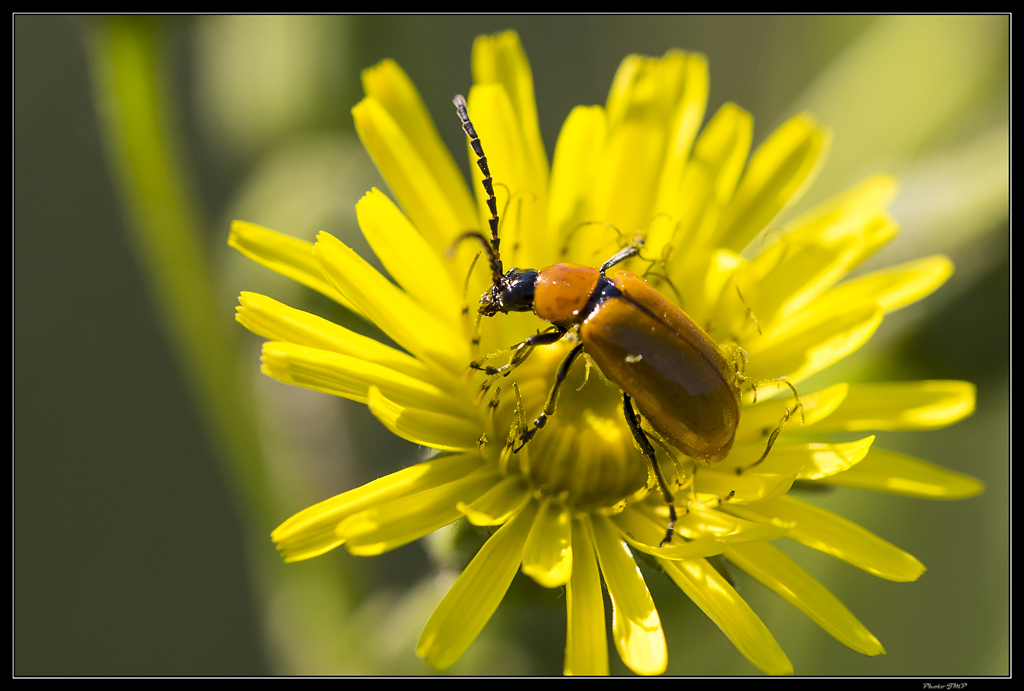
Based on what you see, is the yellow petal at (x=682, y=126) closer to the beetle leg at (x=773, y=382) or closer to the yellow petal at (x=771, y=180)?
the yellow petal at (x=771, y=180)

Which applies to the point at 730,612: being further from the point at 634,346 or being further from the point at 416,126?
the point at 416,126

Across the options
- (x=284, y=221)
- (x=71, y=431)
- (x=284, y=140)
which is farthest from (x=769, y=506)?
(x=71, y=431)

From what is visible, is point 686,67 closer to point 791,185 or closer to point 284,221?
point 791,185

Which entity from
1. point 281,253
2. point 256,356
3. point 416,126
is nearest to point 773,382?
point 416,126

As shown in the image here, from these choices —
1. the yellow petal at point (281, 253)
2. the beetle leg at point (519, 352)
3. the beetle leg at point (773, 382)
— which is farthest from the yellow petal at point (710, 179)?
the yellow petal at point (281, 253)

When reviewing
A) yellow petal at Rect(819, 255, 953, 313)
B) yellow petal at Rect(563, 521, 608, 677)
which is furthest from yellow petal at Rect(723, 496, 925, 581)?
yellow petal at Rect(819, 255, 953, 313)

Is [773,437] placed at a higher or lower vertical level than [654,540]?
higher
